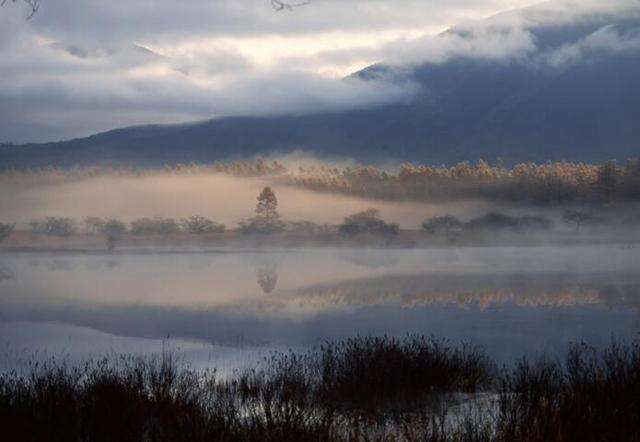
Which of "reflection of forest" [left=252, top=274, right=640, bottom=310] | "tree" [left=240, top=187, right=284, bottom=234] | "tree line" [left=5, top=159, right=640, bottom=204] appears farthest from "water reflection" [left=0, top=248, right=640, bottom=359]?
"tree line" [left=5, top=159, right=640, bottom=204]

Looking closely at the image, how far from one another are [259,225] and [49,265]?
27117 mm

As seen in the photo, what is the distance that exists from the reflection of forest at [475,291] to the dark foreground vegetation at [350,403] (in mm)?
26749

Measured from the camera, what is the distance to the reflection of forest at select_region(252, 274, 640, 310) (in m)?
40.7

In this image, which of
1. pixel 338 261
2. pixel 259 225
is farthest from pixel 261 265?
pixel 259 225

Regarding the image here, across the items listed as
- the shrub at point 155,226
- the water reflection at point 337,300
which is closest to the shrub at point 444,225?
the water reflection at point 337,300

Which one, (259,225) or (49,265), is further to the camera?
(259,225)

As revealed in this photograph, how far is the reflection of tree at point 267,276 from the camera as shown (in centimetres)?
5324

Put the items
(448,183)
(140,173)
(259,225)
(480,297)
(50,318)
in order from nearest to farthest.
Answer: (50,318) → (480,297) → (259,225) → (448,183) → (140,173)

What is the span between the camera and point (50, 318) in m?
36.5

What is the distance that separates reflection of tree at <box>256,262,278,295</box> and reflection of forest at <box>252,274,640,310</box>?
8.80 ft

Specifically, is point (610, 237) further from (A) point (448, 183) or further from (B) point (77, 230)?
(B) point (77, 230)

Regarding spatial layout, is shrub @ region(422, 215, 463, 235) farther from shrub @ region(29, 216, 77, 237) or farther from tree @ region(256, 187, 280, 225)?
shrub @ region(29, 216, 77, 237)

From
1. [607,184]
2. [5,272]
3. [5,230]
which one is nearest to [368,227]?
[607,184]

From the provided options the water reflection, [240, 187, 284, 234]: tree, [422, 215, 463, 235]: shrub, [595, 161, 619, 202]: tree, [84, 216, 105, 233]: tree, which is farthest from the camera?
[84, 216, 105, 233]: tree
